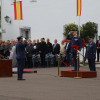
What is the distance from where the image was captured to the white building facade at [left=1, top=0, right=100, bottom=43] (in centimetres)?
3494

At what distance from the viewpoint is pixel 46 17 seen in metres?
37.6

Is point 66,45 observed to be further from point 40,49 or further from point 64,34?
point 64,34

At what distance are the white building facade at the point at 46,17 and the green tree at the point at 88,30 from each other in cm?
151

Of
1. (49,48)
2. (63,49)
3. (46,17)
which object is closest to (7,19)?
(46,17)

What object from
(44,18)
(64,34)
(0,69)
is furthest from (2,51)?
(0,69)

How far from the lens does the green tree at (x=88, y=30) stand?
106 feet

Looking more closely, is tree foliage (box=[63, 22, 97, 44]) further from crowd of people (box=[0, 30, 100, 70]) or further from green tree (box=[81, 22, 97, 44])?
crowd of people (box=[0, 30, 100, 70])

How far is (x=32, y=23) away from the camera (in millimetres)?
38250

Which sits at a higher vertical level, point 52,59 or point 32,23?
point 32,23

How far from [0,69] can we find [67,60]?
9876mm

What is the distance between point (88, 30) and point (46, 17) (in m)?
6.07

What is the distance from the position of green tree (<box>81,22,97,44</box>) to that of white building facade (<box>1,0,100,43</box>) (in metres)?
1.51

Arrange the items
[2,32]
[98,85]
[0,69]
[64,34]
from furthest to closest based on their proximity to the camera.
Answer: [2,32] → [64,34] → [0,69] → [98,85]

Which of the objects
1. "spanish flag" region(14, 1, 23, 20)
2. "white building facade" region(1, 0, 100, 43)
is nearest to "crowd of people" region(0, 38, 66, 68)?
"spanish flag" region(14, 1, 23, 20)
